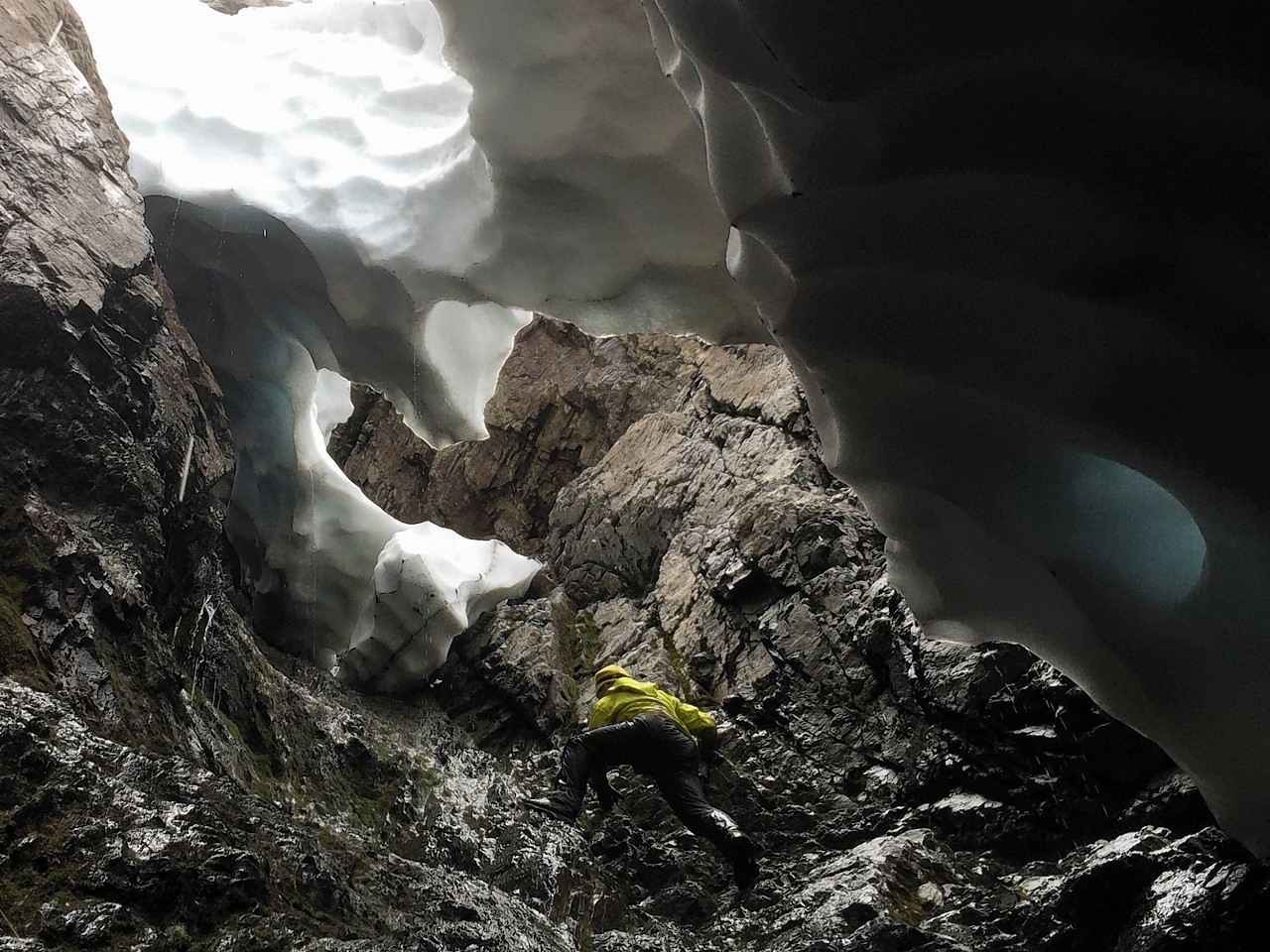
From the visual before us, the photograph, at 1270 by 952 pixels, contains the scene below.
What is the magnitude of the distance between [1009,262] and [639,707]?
4.21m

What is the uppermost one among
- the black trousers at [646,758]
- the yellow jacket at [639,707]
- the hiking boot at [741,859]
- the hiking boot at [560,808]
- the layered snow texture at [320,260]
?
the layered snow texture at [320,260]

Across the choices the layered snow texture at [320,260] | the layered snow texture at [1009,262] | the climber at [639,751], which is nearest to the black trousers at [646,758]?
the climber at [639,751]

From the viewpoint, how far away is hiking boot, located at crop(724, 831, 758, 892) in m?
5.13

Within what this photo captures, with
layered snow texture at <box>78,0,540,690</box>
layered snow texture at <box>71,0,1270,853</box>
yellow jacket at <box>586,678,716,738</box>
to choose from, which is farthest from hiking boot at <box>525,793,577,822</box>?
layered snow texture at <box>78,0,540,690</box>

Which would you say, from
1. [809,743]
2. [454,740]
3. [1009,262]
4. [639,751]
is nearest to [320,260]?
[454,740]

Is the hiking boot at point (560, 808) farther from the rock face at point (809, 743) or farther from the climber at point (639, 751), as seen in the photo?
the rock face at point (809, 743)

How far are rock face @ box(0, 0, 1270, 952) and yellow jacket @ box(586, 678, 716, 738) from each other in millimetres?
423

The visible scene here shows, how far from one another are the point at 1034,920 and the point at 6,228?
6.05m

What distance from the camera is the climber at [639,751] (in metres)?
5.72

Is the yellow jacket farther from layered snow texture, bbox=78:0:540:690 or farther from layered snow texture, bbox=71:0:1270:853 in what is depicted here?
layered snow texture, bbox=78:0:540:690

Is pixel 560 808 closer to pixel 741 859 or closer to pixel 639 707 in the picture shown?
pixel 639 707

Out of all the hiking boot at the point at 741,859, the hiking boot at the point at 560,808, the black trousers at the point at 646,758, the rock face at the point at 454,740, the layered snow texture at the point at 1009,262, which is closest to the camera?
the layered snow texture at the point at 1009,262

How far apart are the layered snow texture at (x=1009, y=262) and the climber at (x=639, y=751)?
7.24ft

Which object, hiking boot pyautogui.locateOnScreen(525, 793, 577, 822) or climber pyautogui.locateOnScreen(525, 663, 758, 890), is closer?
climber pyautogui.locateOnScreen(525, 663, 758, 890)
